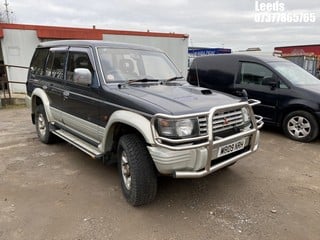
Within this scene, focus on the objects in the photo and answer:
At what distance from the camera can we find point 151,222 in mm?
3064

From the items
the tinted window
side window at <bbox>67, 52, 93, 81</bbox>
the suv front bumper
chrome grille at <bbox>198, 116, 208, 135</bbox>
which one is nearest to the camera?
the suv front bumper

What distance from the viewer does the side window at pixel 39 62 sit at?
215 inches

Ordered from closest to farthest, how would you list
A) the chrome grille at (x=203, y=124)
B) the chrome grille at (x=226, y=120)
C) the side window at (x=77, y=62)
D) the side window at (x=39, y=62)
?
the chrome grille at (x=203, y=124), the chrome grille at (x=226, y=120), the side window at (x=77, y=62), the side window at (x=39, y=62)

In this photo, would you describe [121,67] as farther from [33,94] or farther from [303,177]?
[303,177]

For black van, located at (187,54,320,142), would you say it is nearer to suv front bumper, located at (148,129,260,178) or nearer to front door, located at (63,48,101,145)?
suv front bumper, located at (148,129,260,178)

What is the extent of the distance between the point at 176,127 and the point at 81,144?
1934 millimetres

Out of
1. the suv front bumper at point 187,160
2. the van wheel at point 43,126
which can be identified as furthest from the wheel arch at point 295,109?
the van wheel at point 43,126

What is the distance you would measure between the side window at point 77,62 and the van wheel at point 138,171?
4.29 ft

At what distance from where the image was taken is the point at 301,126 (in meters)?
5.92

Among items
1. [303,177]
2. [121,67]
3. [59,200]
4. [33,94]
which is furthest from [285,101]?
[33,94]

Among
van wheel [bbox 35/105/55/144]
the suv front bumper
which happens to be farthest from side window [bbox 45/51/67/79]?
the suv front bumper

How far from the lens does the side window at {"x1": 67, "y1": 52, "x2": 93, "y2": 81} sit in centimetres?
405

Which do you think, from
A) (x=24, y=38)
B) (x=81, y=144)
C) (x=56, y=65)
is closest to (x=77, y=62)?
(x=56, y=65)

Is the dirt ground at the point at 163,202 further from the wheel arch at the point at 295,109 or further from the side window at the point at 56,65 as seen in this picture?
the side window at the point at 56,65
